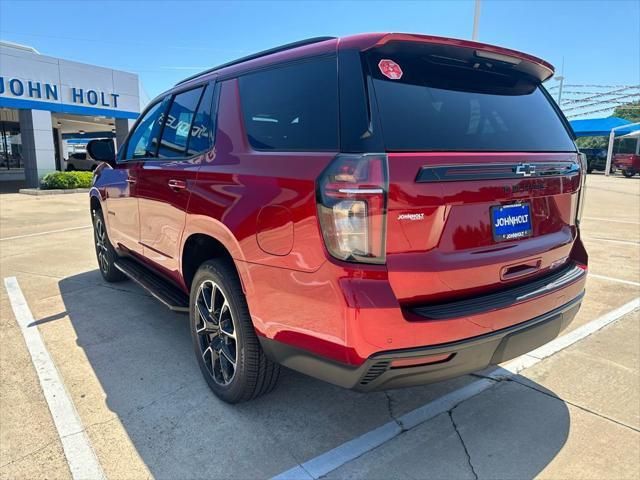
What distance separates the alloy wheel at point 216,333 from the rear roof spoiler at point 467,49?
5.03ft

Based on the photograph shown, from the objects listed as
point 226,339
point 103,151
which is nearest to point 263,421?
point 226,339

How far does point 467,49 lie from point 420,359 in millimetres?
1512

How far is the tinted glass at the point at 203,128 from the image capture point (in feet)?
9.59

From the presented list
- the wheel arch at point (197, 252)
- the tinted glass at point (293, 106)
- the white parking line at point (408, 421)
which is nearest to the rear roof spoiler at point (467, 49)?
the tinted glass at point (293, 106)

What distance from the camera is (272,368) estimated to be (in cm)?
264

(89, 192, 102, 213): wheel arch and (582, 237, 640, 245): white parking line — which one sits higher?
(89, 192, 102, 213): wheel arch

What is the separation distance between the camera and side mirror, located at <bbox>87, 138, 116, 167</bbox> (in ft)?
14.6

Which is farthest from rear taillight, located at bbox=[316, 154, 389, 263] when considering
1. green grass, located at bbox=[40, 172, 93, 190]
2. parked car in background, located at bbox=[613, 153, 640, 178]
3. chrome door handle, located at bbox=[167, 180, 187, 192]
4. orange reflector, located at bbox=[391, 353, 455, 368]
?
parked car in background, located at bbox=[613, 153, 640, 178]

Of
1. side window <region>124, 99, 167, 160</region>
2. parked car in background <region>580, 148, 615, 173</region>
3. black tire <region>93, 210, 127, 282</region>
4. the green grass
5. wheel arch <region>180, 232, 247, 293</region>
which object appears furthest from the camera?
parked car in background <region>580, 148, 615, 173</region>

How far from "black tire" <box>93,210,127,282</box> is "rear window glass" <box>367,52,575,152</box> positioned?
153 inches

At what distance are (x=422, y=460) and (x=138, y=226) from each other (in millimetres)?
2888

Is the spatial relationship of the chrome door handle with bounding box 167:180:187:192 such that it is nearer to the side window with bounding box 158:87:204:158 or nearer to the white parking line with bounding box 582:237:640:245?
Answer: the side window with bounding box 158:87:204:158

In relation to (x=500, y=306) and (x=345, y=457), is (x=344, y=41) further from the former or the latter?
(x=345, y=457)

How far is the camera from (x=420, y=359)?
200cm
